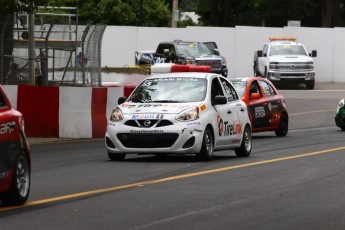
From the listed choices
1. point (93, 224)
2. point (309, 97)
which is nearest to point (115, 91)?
point (93, 224)

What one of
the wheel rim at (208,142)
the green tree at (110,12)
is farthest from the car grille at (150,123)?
the green tree at (110,12)

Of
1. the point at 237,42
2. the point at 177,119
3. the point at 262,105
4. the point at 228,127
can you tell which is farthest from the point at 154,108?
the point at 237,42

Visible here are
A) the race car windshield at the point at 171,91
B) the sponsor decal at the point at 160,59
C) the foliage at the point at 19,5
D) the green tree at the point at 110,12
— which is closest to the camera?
the race car windshield at the point at 171,91

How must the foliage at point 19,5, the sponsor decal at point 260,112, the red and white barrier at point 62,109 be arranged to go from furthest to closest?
the sponsor decal at point 260,112 → the foliage at point 19,5 → the red and white barrier at point 62,109

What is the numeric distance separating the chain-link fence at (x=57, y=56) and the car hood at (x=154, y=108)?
747 cm

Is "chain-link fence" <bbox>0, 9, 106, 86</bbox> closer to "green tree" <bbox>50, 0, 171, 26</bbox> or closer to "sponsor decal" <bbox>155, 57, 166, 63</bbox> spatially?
"sponsor decal" <bbox>155, 57, 166, 63</bbox>

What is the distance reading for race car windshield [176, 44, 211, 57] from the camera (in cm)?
4447

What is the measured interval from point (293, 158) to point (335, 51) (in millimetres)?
34865

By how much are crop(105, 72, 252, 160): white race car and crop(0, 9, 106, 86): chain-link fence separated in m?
7.10

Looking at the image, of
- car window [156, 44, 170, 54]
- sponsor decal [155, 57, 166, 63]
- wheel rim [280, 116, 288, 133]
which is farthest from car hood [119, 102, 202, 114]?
car window [156, 44, 170, 54]

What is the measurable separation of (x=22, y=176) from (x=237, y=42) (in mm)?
42601

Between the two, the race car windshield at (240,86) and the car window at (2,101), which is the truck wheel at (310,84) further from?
the car window at (2,101)

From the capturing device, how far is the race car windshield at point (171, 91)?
709 inches

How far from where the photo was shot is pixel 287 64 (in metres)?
45.9
